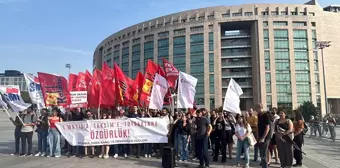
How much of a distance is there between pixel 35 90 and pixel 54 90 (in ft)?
3.52

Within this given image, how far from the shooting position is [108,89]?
1231cm

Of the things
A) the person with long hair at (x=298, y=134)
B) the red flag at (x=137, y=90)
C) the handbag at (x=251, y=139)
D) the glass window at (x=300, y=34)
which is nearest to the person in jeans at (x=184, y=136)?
the handbag at (x=251, y=139)

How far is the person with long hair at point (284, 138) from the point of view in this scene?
886 centimetres

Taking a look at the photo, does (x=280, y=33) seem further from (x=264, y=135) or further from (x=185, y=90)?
(x=264, y=135)

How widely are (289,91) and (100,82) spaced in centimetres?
6884

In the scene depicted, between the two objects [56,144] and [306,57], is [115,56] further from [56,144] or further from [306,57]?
[56,144]

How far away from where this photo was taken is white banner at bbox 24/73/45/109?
12.4 metres

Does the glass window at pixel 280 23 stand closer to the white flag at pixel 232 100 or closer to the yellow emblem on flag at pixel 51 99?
the white flag at pixel 232 100

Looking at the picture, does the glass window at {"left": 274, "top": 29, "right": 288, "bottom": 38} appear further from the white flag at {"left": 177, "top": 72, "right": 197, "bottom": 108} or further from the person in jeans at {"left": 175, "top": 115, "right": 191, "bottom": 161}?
the person in jeans at {"left": 175, "top": 115, "right": 191, "bottom": 161}

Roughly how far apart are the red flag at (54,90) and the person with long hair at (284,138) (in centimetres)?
836

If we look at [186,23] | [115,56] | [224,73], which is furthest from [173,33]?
[115,56]

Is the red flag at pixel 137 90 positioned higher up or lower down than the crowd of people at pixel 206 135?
higher up

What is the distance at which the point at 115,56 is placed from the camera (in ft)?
315

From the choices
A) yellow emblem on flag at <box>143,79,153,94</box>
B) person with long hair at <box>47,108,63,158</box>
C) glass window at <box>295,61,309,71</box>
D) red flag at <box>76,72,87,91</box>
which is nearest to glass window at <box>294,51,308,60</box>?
glass window at <box>295,61,309,71</box>
